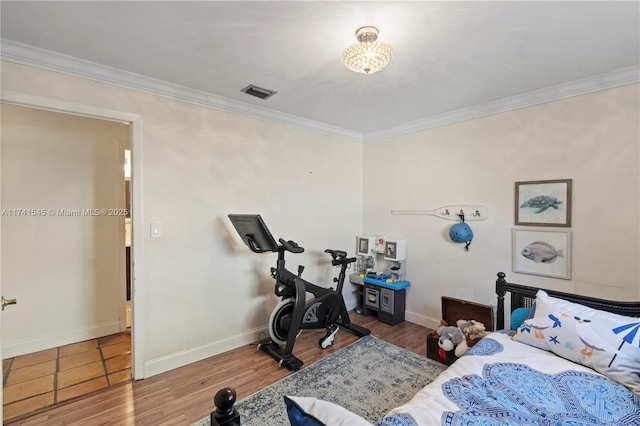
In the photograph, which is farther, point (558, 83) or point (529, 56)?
point (558, 83)

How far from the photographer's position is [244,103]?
10.3ft

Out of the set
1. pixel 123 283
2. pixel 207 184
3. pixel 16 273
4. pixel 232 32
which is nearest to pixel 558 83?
pixel 232 32

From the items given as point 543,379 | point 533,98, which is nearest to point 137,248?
point 543,379

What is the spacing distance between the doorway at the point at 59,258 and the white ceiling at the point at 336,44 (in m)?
1.24

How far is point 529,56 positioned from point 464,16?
2.73ft

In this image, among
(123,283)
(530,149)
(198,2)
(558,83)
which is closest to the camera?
(198,2)

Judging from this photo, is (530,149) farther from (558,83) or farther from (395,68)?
(395,68)

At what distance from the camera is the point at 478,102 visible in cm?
312

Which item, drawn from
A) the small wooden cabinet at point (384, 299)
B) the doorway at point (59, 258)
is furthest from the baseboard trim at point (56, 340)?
the small wooden cabinet at point (384, 299)

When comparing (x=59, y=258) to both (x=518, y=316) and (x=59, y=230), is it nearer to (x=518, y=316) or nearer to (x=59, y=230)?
(x=59, y=230)

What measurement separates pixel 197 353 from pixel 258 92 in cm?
256

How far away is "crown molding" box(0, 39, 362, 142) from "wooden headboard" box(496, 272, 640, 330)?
2.76 meters

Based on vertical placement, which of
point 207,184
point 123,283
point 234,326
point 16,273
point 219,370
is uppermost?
point 207,184

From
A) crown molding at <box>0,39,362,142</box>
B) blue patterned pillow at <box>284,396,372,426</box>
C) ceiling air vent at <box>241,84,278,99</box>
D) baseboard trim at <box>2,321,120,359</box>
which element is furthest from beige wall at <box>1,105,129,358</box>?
blue patterned pillow at <box>284,396,372,426</box>
